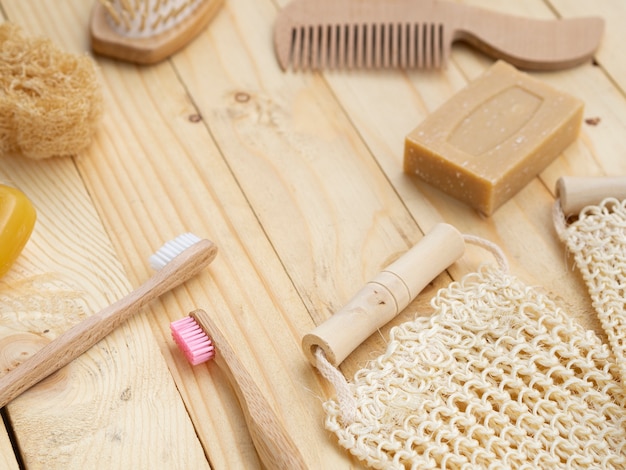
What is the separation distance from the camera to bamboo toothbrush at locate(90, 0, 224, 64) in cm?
112

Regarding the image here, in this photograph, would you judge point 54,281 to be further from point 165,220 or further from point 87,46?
point 87,46

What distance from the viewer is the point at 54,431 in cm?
82

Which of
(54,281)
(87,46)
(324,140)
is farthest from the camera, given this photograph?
(87,46)

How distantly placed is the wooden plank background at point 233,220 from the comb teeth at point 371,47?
0.6 inches

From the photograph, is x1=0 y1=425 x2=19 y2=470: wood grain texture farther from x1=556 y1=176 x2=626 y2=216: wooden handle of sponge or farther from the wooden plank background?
x1=556 y1=176 x2=626 y2=216: wooden handle of sponge

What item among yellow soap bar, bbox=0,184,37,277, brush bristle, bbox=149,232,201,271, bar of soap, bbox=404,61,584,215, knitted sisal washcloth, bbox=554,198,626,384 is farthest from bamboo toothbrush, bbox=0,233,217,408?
knitted sisal washcloth, bbox=554,198,626,384

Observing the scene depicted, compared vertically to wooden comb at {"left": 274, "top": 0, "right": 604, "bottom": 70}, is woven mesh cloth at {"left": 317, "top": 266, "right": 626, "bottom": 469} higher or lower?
lower

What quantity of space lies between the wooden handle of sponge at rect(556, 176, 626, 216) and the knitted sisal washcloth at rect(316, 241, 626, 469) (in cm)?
14

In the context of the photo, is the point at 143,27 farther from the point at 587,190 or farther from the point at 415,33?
the point at 587,190

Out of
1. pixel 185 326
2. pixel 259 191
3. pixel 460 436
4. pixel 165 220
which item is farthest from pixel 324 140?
pixel 460 436

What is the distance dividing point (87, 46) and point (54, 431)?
0.57m

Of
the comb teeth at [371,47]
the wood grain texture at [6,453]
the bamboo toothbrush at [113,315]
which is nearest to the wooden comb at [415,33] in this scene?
the comb teeth at [371,47]

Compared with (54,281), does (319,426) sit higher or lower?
lower

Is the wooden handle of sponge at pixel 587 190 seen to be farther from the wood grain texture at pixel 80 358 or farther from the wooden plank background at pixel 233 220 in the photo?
the wood grain texture at pixel 80 358
